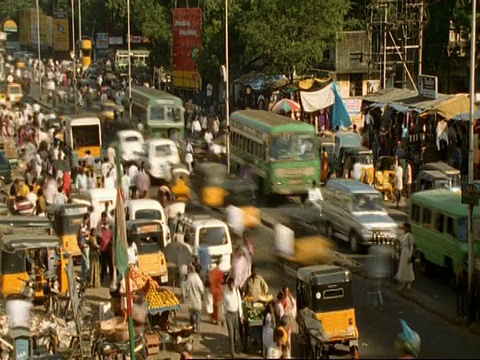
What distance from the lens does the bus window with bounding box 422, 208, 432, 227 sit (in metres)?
23.8

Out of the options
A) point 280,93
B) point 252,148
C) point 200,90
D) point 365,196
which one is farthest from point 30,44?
point 365,196

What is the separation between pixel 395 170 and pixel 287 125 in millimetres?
3631

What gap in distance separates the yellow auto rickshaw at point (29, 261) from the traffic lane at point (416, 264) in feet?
22.8

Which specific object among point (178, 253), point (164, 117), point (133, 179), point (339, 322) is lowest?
point (339, 322)

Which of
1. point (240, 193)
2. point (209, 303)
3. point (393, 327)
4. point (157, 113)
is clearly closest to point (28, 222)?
point (209, 303)

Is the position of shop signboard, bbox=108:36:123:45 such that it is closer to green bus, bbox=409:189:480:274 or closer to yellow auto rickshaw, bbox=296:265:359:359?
green bus, bbox=409:189:480:274

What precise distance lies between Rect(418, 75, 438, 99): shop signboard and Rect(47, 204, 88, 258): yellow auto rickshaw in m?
17.1

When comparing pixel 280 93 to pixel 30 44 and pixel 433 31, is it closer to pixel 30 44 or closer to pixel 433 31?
pixel 433 31

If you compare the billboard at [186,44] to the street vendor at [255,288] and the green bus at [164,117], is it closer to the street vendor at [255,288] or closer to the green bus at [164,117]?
the green bus at [164,117]

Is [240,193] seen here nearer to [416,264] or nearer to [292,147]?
[292,147]

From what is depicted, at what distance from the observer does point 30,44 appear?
117 m

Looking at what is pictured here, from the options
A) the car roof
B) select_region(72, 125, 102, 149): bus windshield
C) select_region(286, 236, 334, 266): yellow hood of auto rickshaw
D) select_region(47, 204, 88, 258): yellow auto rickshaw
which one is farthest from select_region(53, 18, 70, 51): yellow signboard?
select_region(286, 236, 334, 266): yellow hood of auto rickshaw

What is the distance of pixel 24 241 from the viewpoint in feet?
73.5

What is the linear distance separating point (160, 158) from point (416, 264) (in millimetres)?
13631
